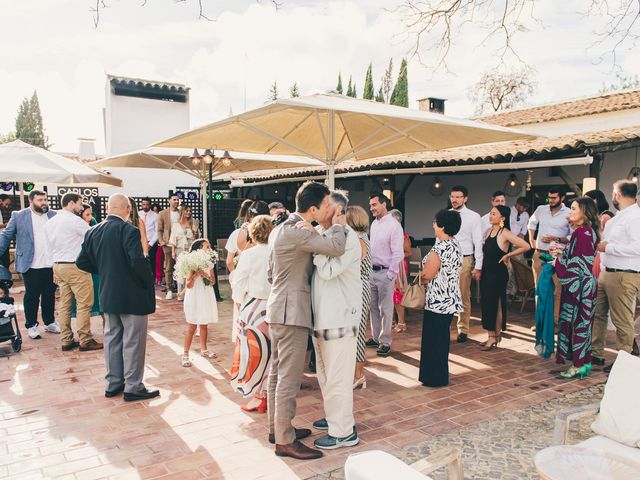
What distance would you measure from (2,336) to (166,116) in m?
18.3

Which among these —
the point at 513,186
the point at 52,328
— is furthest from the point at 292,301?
the point at 513,186

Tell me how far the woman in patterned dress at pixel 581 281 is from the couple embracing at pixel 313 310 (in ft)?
9.09

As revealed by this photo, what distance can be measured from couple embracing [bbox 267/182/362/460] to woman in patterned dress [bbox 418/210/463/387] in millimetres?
1446

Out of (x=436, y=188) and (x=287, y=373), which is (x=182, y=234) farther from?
(x=436, y=188)

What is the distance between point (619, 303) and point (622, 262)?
0.45m

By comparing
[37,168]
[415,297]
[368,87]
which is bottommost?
[415,297]

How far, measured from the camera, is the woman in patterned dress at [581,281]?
16.3 feet

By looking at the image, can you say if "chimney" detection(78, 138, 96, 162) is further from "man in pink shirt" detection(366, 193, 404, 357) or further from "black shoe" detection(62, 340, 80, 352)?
"man in pink shirt" detection(366, 193, 404, 357)

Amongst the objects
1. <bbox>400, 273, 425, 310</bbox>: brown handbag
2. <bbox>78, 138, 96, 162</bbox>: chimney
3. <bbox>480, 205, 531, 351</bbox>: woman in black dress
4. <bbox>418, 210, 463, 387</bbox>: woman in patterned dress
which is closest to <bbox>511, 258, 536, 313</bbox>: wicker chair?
<bbox>480, 205, 531, 351</bbox>: woman in black dress

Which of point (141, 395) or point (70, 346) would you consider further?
point (70, 346)

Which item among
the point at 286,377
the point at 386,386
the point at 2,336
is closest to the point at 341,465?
Result: the point at 286,377

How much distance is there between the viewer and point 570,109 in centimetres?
1399

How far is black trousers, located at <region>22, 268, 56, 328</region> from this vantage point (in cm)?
663

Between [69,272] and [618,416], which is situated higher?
[69,272]
